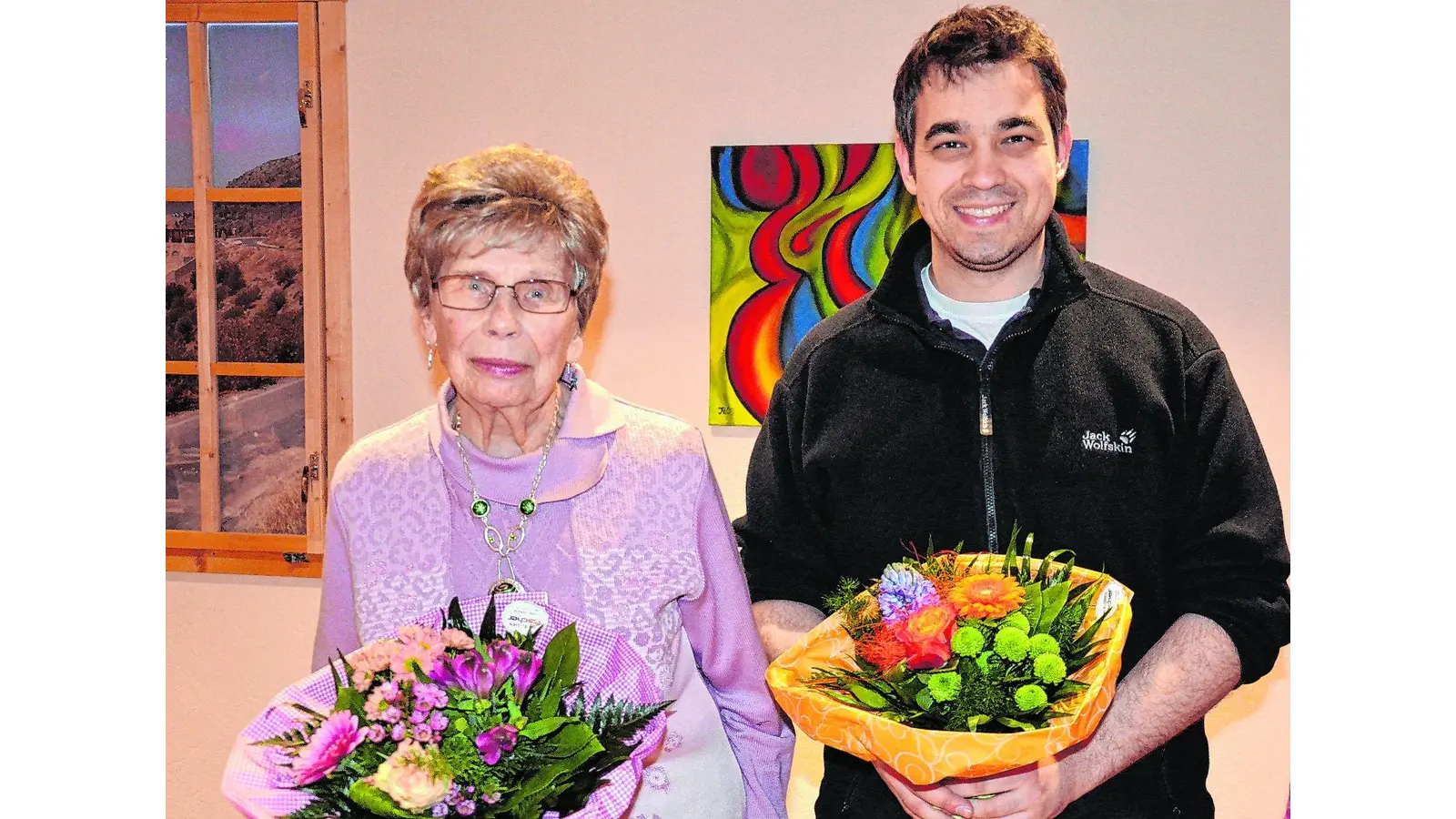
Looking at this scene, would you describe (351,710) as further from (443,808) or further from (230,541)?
(230,541)

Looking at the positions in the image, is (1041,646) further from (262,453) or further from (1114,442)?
(262,453)

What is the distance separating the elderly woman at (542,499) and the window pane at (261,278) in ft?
8.25

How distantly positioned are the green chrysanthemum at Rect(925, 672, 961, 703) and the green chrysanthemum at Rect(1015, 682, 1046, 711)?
0.25 ft

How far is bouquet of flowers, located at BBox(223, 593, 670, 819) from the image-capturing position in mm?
1258

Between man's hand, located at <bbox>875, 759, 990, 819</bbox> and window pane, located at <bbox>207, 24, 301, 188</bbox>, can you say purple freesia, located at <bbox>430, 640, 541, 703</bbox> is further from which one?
window pane, located at <bbox>207, 24, 301, 188</bbox>

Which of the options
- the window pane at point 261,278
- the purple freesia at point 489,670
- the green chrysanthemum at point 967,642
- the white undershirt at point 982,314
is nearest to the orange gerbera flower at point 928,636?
the green chrysanthemum at point 967,642

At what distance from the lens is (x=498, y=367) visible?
176cm

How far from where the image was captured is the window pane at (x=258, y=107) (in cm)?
414

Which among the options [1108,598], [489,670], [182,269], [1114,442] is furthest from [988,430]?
[182,269]

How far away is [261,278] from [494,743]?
330cm

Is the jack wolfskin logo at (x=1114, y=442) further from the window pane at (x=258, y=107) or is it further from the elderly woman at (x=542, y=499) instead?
the window pane at (x=258, y=107)

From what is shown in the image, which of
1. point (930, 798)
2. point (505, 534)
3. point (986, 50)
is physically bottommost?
point (930, 798)

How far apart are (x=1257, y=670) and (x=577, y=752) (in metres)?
1.10

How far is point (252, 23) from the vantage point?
13.6 feet
